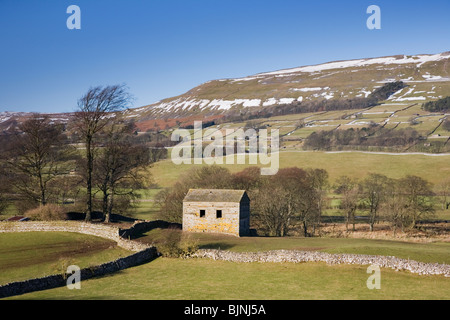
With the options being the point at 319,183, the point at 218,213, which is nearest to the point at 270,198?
the point at 218,213

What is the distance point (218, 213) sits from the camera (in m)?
50.6

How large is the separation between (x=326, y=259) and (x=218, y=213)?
19201 millimetres

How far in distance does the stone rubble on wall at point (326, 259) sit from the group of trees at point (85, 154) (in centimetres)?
1744

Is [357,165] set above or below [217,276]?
above

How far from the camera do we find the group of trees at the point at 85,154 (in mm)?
47019

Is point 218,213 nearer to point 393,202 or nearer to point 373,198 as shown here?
point 393,202

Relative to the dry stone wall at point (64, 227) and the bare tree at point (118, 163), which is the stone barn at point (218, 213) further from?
the dry stone wall at point (64, 227)

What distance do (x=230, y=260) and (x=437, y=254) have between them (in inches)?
641

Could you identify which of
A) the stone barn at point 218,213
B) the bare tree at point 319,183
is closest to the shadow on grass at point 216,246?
the stone barn at point 218,213

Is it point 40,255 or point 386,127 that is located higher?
point 386,127

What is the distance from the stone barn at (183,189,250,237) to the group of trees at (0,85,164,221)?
23.2ft
